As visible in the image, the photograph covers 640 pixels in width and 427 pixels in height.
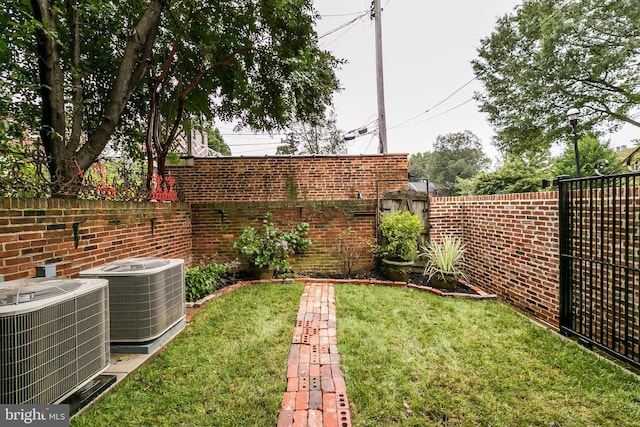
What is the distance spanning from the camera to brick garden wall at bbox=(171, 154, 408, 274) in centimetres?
524

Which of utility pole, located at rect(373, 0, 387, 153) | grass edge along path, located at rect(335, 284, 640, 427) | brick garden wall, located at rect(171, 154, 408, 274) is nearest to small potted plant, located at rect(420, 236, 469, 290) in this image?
grass edge along path, located at rect(335, 284, 640, 427)

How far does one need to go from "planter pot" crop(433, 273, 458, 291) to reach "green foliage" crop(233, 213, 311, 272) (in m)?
2.45

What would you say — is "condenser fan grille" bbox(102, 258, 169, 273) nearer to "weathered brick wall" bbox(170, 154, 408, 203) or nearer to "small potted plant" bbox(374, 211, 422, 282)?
"weathered brick wall" bbox(170, 154, 408, 203)

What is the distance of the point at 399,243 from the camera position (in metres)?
4.67

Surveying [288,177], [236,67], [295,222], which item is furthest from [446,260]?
[236,67]

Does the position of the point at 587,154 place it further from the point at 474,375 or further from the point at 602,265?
the point at 474,375

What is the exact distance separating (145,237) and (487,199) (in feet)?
18.4

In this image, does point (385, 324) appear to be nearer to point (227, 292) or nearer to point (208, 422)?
point (208, 422)

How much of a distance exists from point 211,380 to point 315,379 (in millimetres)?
843

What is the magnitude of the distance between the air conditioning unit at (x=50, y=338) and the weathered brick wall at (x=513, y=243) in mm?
4639

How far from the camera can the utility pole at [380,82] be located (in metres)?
7.01

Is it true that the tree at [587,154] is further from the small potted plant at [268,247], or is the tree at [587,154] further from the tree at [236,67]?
the small potted plant at [268,247]

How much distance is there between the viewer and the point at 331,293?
4.04 metres

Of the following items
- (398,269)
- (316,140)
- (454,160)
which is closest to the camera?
(398,269)
